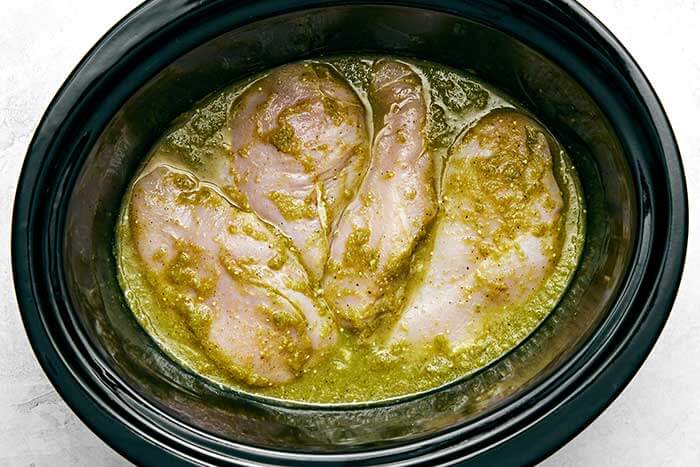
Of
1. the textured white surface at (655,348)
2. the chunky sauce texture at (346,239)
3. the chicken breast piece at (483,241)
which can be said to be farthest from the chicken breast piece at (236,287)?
the textured white surface at (655,348)

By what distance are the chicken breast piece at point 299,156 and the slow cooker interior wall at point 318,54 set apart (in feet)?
0.29

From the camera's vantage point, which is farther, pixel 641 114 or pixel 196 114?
pixel 196 114

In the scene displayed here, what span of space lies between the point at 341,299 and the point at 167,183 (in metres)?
0.48

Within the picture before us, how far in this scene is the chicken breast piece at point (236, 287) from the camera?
240cm

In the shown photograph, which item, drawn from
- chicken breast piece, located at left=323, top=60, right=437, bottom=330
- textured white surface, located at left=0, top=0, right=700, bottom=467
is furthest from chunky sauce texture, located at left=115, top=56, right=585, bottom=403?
textured white surface, located at left=0, top=0, right=700, bottom=467

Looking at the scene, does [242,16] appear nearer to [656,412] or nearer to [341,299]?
[341,299]

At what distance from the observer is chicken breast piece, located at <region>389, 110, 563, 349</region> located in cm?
241

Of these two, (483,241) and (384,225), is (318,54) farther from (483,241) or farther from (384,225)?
(483,241)

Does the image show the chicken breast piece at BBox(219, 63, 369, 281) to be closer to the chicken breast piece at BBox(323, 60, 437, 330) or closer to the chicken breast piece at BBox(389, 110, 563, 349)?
the chicken breast piece at BBox(323, 60, 437, 330)

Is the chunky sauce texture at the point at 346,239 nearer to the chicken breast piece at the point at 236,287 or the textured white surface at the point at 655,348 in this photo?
the chicken breast piece at the point at 236,287

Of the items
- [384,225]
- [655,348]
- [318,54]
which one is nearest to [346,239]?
[384,225]

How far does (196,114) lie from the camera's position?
2.48 metres

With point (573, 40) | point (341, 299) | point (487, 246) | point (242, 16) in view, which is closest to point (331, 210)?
point (341, 299)

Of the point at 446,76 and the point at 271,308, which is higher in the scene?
the point at 446,76
